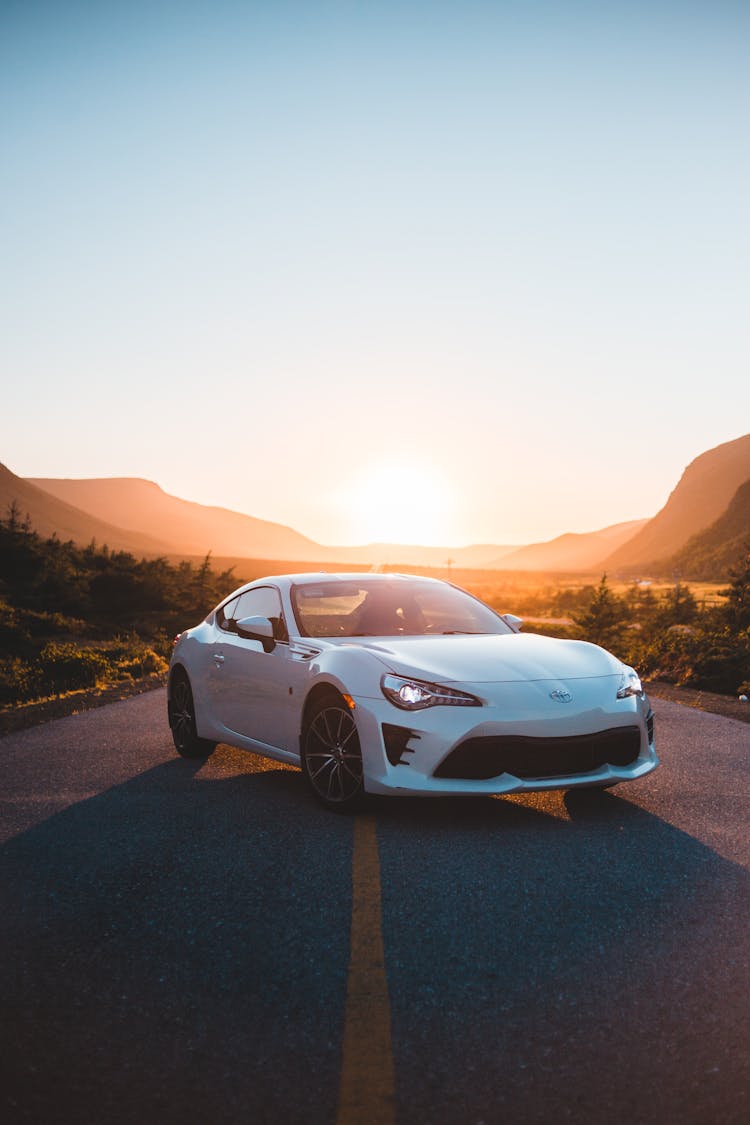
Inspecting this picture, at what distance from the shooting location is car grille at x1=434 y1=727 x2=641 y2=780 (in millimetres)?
5645

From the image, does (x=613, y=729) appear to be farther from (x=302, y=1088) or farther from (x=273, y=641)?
(x=302, y=1088)

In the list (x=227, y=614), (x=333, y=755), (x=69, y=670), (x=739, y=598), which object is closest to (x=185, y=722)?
(x=227, y=614)

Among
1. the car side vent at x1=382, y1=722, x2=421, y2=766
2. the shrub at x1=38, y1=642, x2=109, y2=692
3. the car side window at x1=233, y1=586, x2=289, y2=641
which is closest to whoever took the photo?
the car side vent at x1=382, y1=722, x2=421, y2=766

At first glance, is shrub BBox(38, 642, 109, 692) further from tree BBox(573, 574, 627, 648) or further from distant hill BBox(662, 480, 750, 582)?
distant hill BBox(662, 480, 750, 582)

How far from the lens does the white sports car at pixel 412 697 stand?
569 cm

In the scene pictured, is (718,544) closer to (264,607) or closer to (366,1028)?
(264,607)

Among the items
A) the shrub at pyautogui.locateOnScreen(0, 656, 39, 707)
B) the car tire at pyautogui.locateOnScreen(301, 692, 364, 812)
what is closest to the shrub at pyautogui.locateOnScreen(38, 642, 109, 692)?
the shrub at pyautogui.locateOnScreen(0, 656, 39, 707)

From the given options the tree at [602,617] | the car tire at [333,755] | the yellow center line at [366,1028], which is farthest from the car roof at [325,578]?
the tree at [602,617]

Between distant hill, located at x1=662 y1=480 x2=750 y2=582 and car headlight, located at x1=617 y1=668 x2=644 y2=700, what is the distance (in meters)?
125

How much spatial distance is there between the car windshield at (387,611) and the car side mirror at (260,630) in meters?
0.24

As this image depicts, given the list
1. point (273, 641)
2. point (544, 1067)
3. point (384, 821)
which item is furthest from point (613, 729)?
point (544, 1067)

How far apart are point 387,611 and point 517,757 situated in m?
2.14

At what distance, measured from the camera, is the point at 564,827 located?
19.2ft

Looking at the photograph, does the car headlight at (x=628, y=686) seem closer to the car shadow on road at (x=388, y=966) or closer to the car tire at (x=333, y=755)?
the car shadow on road at (x=388, y=966)
